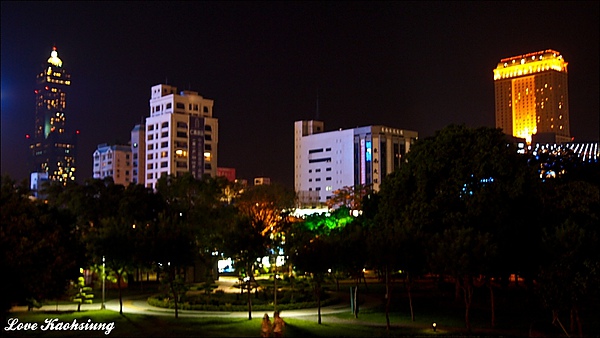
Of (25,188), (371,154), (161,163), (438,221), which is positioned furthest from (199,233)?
(371,154)

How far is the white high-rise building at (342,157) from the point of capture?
125438 mm

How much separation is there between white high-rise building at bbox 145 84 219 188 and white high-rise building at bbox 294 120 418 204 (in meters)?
20.7

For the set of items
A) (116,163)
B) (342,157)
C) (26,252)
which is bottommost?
(26,252)

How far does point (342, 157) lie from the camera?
12912 centimetres

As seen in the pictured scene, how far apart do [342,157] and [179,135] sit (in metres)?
35.1

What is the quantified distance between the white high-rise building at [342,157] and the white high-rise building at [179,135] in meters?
20.7

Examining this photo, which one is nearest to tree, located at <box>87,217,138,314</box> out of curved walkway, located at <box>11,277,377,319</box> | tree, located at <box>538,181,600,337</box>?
curved walkway, located at <box>11,277,377,319</box>

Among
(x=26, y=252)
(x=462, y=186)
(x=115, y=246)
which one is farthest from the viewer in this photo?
(x=462, y=186)

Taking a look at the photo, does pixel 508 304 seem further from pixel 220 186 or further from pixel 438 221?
pixel 220 186

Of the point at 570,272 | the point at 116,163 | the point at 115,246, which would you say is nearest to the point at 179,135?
the point at 116,163

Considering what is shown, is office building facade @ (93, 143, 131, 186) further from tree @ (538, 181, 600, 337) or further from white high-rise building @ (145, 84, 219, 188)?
tree @ (538, 181, 600, 337)

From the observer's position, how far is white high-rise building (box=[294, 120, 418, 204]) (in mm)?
125438

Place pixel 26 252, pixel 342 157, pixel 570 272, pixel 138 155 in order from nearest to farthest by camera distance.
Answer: pixel 26 252 → pixel 570 272 → pixel 342 157 → pixel 138 155

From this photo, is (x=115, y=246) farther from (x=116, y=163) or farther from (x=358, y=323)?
(x=116, y=163)
